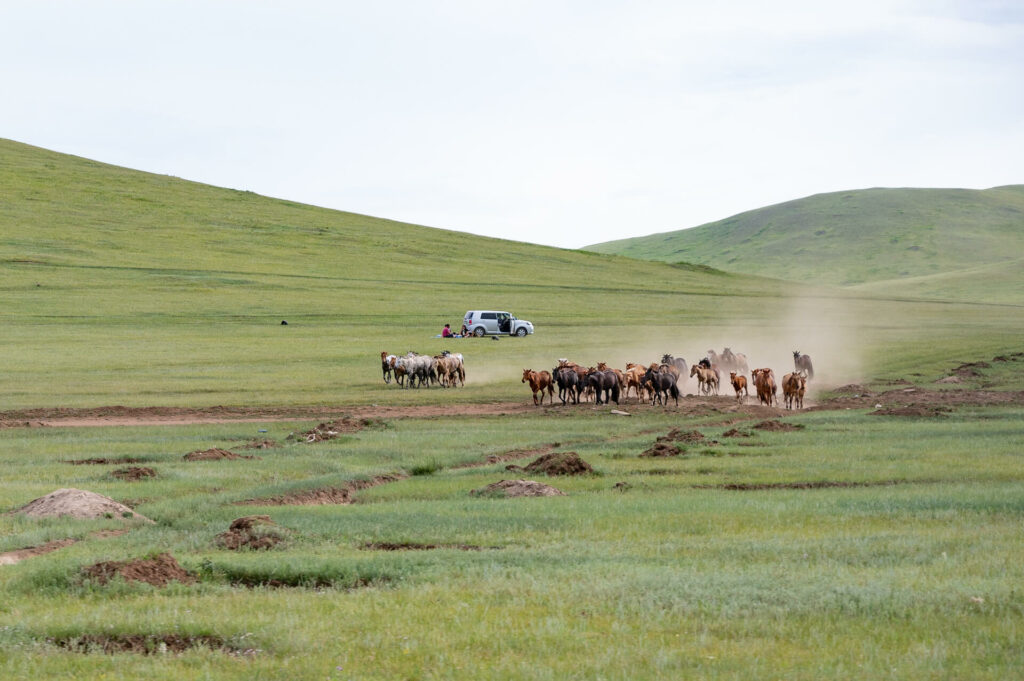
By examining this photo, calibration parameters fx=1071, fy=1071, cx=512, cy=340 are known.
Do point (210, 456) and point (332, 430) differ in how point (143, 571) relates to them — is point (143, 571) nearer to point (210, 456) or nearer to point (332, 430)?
point (210, 456)

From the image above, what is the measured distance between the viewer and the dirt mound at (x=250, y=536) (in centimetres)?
1398

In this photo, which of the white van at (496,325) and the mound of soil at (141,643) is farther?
the white van at (496,325)

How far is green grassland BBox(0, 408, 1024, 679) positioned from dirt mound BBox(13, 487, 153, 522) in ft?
1.62

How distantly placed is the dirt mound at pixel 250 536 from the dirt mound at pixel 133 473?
277 inches

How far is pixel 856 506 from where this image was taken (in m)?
A: 16.4

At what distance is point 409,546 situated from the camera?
47.4ft

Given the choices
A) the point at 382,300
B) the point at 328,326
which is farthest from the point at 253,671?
the point at 382,300

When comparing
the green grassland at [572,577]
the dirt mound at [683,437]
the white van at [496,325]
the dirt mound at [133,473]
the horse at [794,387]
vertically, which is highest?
the white van at [496,325]

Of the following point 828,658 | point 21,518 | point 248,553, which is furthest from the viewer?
point 21,518

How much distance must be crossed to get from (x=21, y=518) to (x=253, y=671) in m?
9.33

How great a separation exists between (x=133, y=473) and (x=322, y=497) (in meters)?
4.36

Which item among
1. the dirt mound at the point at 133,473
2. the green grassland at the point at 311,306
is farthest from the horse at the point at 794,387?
the dirt mound at the point at 133,473

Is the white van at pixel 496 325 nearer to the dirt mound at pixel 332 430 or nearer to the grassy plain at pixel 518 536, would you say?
the grassy plain at pixel 518 536

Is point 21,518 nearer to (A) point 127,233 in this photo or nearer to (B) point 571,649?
(B) point 571,649
